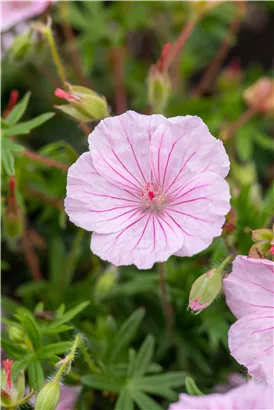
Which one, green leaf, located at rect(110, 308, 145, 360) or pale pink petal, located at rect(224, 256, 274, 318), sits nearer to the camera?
pale pink petal, located at rect(224, 256, 274, 318)

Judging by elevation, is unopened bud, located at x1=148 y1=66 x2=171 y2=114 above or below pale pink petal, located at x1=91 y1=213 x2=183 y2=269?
above

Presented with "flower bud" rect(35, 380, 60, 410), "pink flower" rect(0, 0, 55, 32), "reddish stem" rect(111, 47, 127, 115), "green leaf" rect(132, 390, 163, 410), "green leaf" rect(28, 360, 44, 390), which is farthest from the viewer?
"reddish stem" rect(111, 47, 127, 115)

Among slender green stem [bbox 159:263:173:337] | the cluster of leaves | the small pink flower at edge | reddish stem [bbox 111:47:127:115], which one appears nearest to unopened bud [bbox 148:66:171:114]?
the cluster of leaves

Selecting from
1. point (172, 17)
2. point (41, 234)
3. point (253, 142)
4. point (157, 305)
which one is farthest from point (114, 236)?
point (172, 17)

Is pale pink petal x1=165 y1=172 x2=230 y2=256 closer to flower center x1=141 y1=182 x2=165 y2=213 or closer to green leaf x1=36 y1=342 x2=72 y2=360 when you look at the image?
flower center x1=141 y1=182 x2=165 y2=213

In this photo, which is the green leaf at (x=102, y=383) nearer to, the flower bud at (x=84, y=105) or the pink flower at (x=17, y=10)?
the flower bud at (x=84, y=105)

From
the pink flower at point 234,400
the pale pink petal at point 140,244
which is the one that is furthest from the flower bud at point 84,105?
the pink flower at point 234,400

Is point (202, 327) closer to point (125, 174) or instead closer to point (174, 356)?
point (174, 356)

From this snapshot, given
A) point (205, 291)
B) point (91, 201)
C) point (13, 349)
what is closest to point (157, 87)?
point (91, 201)
